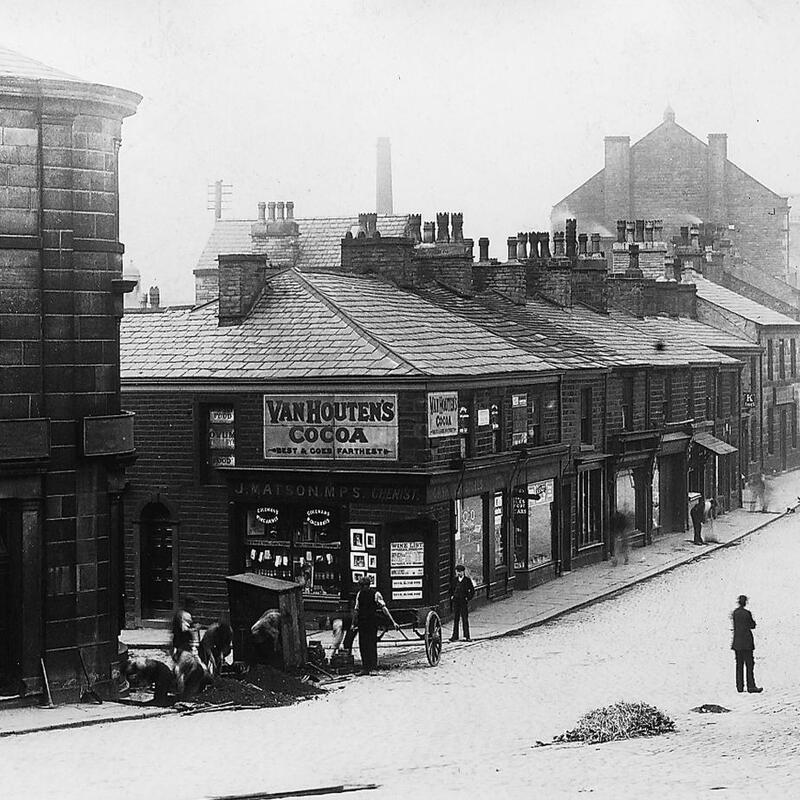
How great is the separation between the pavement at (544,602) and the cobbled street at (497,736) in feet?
1.47

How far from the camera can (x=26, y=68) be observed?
2119 cm

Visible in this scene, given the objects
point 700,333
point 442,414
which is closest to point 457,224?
point 700,333

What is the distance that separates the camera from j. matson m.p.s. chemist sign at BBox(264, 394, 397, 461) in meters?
29.0

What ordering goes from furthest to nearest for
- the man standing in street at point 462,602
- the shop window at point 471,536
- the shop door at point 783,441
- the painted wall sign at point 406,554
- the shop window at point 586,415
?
the shop door at point 783,441
the shop window at point 586,415
the shop window at point 471,536
the painted wall sign at point 406,554
the man standing in street at point 462,602

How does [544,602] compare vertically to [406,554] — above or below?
below

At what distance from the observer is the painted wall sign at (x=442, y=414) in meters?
28.9

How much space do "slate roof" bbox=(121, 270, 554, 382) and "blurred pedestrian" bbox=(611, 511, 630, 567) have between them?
6.90 meters

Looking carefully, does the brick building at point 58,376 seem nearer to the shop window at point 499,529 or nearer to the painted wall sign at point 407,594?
the painted wall sign at point 407,594

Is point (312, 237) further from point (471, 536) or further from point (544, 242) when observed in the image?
point (471, 536)

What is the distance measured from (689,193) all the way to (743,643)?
55.2 m

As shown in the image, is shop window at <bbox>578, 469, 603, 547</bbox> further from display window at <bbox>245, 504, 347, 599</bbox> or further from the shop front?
display window at <bbox>245, 504, 347, 599</bbox>

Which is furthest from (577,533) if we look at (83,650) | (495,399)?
(83,650)

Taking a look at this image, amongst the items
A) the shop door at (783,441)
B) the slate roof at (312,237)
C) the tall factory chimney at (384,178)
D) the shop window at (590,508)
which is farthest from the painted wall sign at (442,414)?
the tall factory chimney at (384,178)

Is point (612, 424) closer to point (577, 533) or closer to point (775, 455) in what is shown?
point (577, 533)
